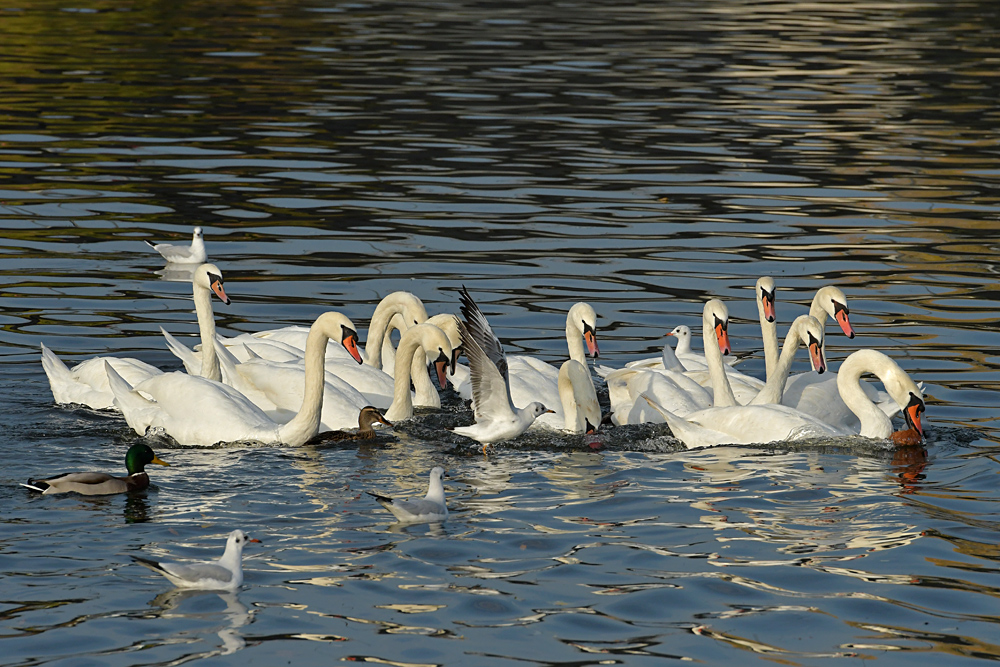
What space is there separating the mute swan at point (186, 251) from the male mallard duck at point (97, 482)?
8.07 meters

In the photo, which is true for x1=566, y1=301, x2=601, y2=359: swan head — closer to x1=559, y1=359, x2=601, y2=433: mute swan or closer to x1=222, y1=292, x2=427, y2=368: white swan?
x1=559, y1=359, x2=601, y2=433: mute swan

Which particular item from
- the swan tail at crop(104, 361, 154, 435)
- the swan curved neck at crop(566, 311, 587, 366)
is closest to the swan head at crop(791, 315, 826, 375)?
the swan curved neck at crop(566, 311, 587, 366)

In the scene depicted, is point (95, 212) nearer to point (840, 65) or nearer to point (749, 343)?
point (749, 343)

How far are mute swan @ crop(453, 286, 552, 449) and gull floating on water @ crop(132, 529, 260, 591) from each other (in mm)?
3664

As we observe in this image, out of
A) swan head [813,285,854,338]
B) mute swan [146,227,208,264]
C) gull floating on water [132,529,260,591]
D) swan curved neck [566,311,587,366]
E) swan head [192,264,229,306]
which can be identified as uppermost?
swan head [192,264,229,306]

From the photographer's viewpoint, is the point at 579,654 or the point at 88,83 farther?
the point at 88,83

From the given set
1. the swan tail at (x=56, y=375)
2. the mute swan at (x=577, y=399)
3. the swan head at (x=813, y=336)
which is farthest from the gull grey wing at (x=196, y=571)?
the swan head at (x=813, y=336)

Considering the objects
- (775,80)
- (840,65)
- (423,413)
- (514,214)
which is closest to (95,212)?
(514,214)

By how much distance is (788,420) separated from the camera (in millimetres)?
12047

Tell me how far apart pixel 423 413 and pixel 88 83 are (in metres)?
21.1

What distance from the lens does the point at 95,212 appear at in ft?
69.2

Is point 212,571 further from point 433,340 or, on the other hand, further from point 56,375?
point 56,375

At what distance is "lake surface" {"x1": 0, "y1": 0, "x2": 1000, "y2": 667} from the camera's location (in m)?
8.38

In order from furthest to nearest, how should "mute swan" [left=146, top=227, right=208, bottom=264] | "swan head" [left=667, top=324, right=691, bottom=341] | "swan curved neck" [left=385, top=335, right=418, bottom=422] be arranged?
"mute swan" [left=146, top=227, right=208, bottom=264] → "swan head" [left=667, top=324, right=691, bottom=341] → "swan curved neck" [left=385, top=335, right=418, bottom=422]
